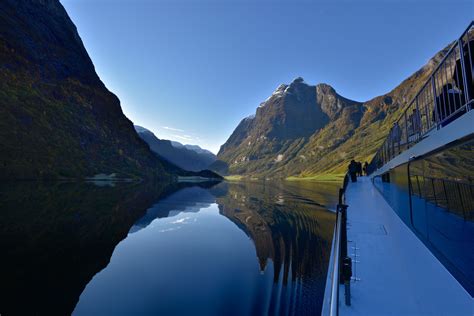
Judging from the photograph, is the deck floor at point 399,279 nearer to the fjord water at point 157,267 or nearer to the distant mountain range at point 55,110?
the fjord water at point 157,267

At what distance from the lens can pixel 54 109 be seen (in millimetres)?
123750

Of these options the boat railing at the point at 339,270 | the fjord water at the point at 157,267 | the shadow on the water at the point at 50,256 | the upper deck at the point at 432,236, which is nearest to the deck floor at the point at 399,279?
the upper deck at the point at 432,236

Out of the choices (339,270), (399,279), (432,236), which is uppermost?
(432,236)

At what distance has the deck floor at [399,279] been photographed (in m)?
5.09

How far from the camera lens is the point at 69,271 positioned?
11.1m

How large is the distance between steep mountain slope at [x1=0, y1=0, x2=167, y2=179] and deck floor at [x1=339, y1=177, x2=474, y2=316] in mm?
112382

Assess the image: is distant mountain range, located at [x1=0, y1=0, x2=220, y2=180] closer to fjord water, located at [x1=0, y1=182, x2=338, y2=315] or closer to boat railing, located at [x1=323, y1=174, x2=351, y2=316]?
fjord water, located at [x1=0, y1=182, x2=338, y2=315]

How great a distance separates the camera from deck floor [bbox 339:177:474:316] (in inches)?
200

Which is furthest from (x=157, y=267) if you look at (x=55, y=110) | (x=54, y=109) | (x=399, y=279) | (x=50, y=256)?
(x=54, y=109)

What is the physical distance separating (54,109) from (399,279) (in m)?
159

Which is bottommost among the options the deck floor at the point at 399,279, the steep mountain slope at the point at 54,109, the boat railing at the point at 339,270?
the deck floor at the point at 399,279

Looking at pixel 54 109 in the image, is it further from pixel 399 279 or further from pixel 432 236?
pixel 432 236

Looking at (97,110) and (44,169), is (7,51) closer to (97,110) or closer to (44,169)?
(97,110)

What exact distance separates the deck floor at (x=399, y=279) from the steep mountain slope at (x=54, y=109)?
11238 cm
